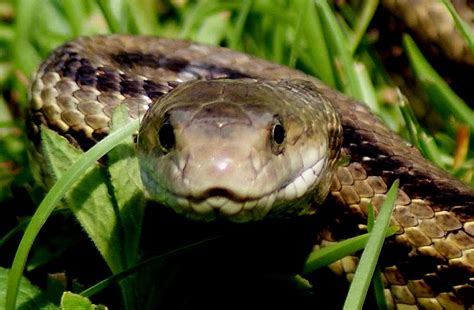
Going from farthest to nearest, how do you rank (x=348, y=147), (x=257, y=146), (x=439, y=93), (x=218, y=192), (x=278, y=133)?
(x=439, y=93) < (x=348, y=147) < (x=278, y=133) < (x=257, y=146) < (x=218, y=192)

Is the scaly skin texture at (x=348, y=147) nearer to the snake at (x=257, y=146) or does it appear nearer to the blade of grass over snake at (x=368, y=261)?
the snake at (x=257, y=146)

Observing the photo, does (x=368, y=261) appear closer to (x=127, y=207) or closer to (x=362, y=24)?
(x=127, y=207)

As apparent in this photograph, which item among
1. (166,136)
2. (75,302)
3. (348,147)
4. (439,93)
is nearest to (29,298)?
(75,302)

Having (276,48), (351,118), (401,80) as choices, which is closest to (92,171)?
(351,118)

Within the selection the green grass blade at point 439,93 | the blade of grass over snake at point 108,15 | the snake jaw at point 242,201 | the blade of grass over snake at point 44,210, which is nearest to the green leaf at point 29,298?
the blade of grass over snake at point 44,210

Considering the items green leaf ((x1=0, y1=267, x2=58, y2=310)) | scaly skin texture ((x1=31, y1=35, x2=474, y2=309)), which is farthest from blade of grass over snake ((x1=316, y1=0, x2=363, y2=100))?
green leaf ((x1=0, y1=267, x2=58, y2=310))

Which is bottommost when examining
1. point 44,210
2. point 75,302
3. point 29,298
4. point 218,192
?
point 29,298

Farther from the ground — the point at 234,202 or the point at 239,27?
the point at 234,202
